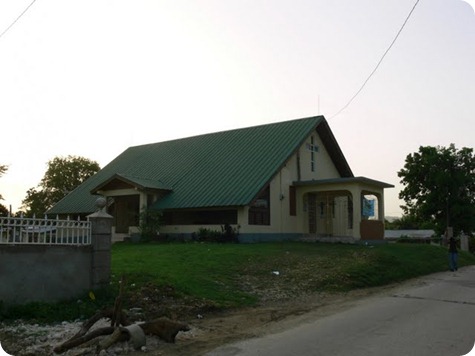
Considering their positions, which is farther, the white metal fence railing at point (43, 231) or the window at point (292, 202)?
the window at point (292, 202)

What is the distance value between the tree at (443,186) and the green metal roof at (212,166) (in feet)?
72.8

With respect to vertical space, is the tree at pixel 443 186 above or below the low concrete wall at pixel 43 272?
above

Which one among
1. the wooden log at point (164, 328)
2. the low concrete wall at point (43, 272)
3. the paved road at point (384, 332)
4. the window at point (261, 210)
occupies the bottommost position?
the paved road at point (384, 332)

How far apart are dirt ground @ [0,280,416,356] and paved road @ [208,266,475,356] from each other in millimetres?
462

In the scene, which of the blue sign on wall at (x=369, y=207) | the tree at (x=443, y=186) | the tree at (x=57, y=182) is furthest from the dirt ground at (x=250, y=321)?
the tree at (x=57, y=182)

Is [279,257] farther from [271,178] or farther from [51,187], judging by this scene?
[51,187]

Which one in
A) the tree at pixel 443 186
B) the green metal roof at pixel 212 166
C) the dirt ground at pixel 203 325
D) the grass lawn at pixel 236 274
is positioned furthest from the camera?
the tree at pixel 443 186

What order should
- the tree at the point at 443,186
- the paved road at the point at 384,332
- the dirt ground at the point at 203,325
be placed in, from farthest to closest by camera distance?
the tree at the point at 443,186
the dirt ground at the point at 203,325
the paved road at the point at 384,332

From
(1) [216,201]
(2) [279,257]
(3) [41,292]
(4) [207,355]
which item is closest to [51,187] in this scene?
(1) [216,201]

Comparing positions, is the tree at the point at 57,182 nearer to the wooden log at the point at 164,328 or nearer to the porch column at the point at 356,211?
the porch column at the point at 356,211

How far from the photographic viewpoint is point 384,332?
8.88 m

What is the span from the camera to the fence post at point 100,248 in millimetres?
11359

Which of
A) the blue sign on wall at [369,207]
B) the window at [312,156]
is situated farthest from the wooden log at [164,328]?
the blue sign on wall at [369,207]

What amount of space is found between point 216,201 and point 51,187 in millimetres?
38189
